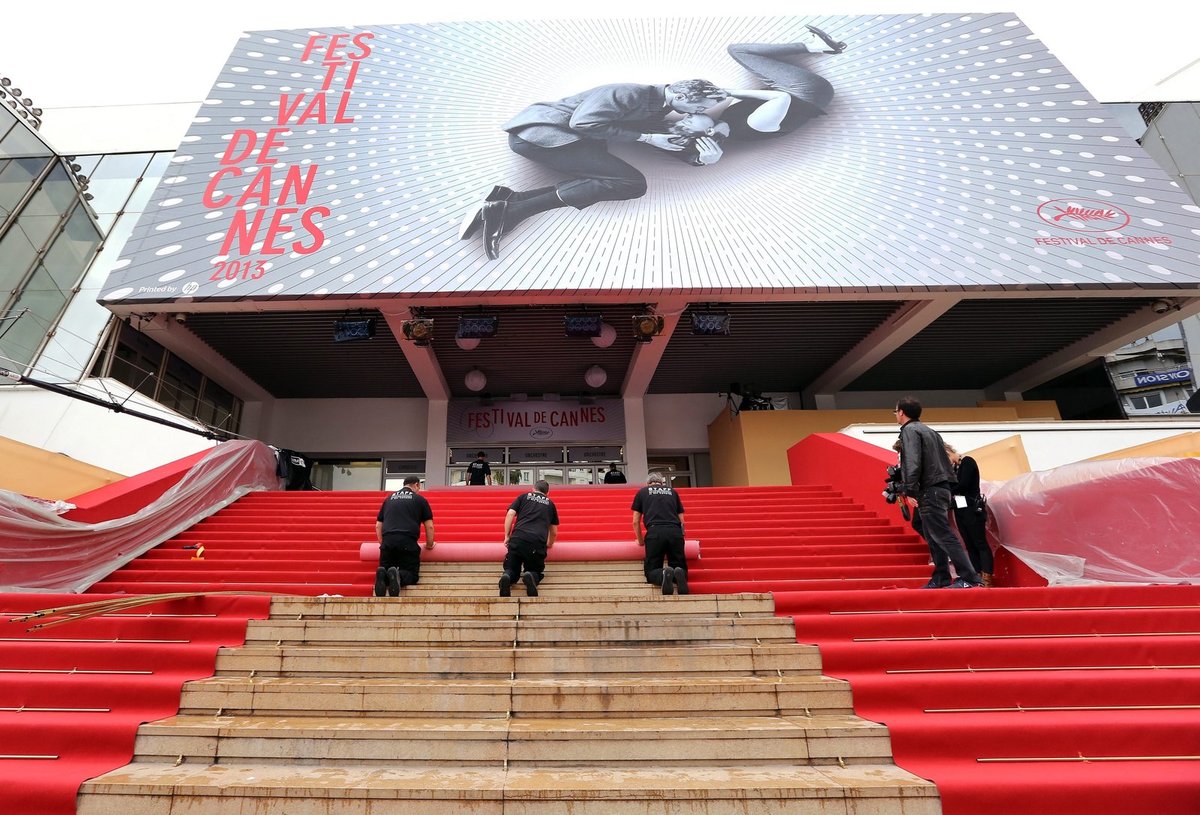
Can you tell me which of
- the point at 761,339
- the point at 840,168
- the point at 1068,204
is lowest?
the point at 761,339

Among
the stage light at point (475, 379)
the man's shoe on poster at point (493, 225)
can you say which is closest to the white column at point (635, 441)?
the stage light at point (475, 379)

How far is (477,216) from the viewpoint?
10.5 metres

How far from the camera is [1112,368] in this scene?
13.0m

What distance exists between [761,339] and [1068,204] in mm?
5890

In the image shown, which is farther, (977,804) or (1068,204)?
(1068,204)

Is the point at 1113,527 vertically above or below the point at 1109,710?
above

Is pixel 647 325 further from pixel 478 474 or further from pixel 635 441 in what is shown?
pixel 478 474

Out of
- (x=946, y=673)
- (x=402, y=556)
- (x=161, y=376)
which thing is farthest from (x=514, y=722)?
(x=161, y=376)

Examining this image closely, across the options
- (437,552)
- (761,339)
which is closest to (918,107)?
(761,339)

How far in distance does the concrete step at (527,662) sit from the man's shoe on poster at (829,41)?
14.2 m

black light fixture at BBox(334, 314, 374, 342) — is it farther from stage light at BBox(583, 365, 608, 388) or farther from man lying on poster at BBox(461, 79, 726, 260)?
stage light at BBox(583, 365, 608, 388)

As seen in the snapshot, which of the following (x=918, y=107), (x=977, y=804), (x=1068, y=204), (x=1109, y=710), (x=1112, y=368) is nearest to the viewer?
(x=977, y=804)

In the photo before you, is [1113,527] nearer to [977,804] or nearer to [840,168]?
[977,804]

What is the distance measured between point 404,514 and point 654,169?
29.2ft
